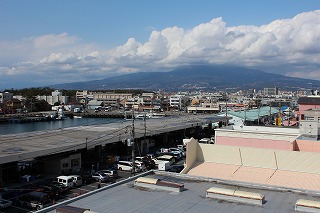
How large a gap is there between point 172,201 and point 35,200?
4760 millimetres

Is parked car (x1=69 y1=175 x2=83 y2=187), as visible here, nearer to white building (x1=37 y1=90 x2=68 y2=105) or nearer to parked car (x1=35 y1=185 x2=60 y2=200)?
parked car (x1=35 y1=185 x2=60 y2=200)

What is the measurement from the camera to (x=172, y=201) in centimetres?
557

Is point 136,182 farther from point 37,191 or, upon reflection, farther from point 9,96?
point 9,96

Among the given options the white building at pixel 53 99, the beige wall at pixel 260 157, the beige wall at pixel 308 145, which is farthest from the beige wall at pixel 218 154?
the white building at pixel 53 99

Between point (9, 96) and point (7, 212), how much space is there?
52.7 meters

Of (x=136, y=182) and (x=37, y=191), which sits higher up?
(x=136, y=182)

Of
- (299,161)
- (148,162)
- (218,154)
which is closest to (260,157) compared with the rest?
(299,161)

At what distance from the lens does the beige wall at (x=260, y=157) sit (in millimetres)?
8203

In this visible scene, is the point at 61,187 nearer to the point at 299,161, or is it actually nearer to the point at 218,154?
the point at 218,154

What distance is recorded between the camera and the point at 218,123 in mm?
26312

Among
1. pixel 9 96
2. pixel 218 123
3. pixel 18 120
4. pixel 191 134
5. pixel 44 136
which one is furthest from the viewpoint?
pixel 9 96

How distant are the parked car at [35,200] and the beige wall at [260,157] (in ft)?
12.4

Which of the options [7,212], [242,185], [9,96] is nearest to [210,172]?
[242,185]

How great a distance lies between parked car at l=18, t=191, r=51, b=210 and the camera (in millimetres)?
8640
